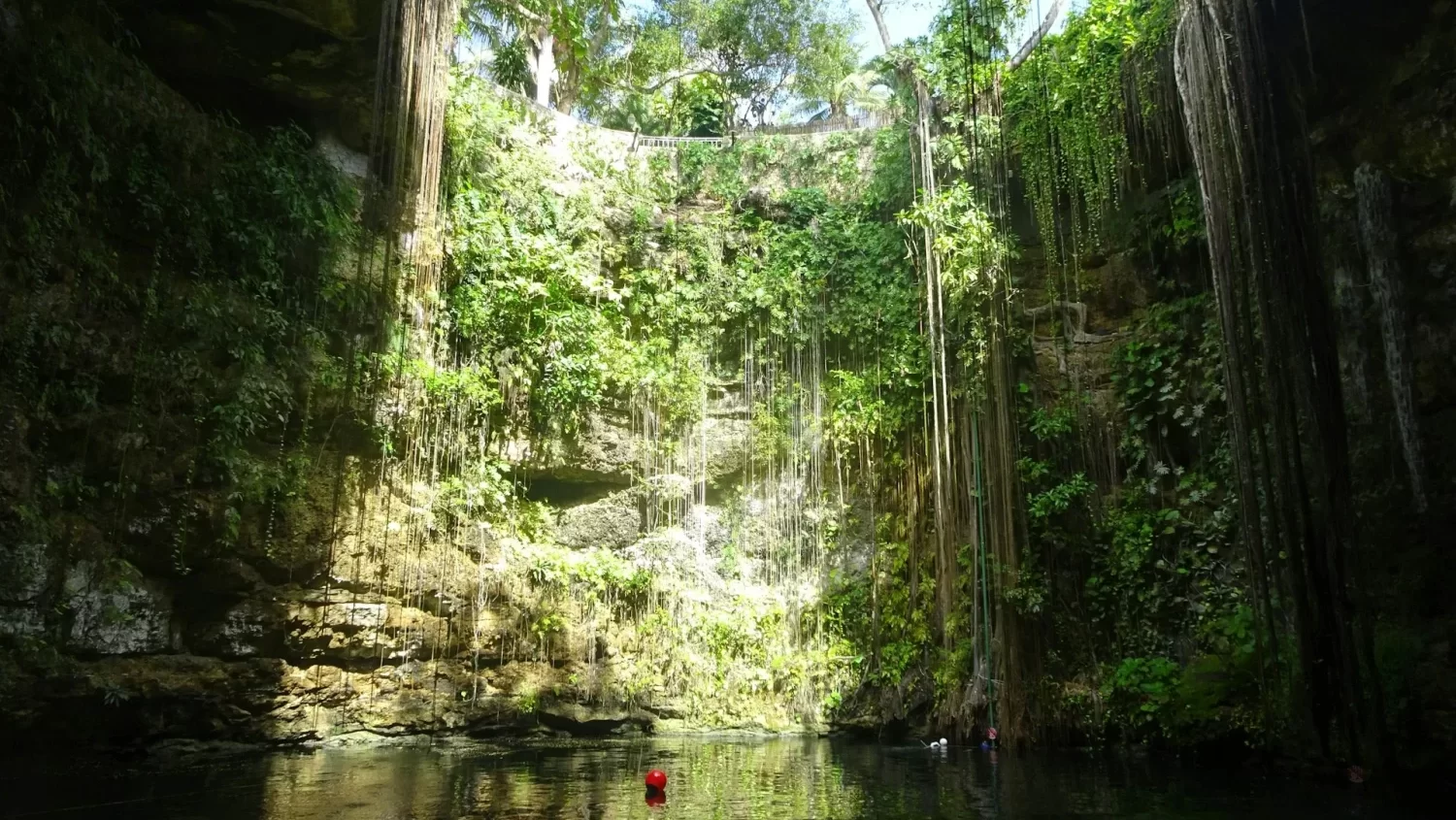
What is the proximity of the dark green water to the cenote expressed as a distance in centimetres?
7

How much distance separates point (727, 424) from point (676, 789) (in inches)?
272

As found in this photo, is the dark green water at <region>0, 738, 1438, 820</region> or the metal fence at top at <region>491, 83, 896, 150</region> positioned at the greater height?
the metal fence at top at <region>491, 83, 896, 150</region>

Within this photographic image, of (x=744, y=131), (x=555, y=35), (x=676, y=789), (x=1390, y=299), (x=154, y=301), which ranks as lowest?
(x=676, y=789)

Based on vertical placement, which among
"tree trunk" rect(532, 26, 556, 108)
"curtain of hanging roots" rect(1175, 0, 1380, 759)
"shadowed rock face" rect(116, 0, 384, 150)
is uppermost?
"tree trunk" rect(532, 26, 556, 108)

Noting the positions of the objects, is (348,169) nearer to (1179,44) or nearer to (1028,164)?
(1028,164)

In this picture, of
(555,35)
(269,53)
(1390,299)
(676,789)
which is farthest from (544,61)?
(676,789)

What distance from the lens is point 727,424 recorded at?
11930 mm

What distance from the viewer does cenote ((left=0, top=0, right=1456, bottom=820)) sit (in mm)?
5703

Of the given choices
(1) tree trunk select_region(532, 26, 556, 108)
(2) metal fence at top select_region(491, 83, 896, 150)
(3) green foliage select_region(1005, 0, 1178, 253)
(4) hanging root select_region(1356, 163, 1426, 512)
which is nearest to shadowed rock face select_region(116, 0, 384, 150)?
(2) metal fence at top select_region(491, 83, 896, 150)

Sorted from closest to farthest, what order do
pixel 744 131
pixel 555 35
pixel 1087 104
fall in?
pixel 555 35
pixel 1087 104
pixel 744 131

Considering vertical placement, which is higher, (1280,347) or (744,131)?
(744,131)

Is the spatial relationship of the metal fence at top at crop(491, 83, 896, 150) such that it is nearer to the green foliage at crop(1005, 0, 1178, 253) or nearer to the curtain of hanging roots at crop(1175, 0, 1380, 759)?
the green foliage at crop(1005, 0, 1178, 253)

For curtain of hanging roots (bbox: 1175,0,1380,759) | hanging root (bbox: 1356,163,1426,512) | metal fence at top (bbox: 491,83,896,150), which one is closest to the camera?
curtain of hanging roots (bbox: 1175,0,1380,759)

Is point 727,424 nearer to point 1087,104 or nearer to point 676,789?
point 1087,104
